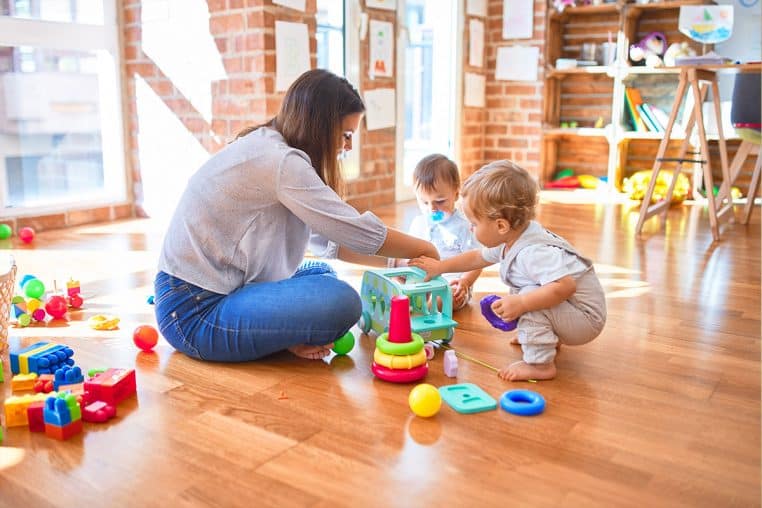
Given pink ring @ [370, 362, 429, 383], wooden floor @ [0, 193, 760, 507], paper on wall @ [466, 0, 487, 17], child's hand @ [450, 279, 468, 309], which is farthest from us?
paper on wall @ [466, 0, 487, 17]

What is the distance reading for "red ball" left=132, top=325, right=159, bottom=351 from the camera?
1.64m

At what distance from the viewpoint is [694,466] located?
114 centimetres

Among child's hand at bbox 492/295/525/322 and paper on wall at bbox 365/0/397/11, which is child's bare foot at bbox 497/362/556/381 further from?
paper on wall at bbox 365/0/397/11

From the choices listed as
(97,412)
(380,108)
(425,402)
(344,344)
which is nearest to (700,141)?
(380,108)

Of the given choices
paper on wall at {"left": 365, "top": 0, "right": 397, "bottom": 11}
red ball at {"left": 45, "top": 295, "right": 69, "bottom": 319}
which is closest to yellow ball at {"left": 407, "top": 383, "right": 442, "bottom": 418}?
red ball at {"left": 45, "top": 295, "right": 69, "bottom": 319}

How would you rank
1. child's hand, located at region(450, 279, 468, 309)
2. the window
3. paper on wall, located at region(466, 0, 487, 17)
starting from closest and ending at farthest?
child's hand, located at region(450, 279, 468, 309)
the window
paper on wall, located at region(466, 0, 487, 17)

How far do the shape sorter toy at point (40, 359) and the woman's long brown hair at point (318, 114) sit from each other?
25.2 inches

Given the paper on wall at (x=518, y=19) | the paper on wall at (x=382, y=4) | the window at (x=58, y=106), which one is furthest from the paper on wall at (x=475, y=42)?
the window at (x=58, y=106)

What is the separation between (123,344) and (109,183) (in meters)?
2.03

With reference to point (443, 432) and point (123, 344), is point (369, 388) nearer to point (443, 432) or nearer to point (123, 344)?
point (443, 432)

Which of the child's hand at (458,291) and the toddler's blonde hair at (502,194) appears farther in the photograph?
the child's hand at (458,291)

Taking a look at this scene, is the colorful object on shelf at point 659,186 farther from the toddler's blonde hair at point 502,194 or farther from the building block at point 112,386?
the building block at point 112,386

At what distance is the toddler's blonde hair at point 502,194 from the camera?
1.51 m

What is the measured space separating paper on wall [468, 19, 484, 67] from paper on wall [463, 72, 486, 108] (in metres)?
0.08
